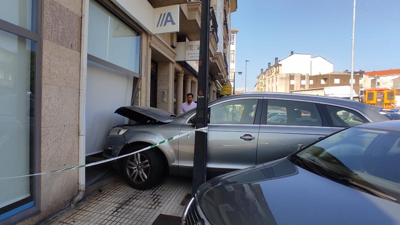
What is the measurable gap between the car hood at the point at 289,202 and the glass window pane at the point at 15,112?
89.1 inches

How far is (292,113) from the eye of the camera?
10.7 feet

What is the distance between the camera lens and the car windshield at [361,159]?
150 cm

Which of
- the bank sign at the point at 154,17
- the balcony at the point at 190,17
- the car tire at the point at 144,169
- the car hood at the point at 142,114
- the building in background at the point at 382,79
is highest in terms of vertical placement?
the building in background at the point at 382,79

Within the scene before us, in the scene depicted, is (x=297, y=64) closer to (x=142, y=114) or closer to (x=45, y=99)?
(x=142, y=114)

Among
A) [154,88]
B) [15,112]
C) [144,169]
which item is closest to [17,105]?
[15,112]

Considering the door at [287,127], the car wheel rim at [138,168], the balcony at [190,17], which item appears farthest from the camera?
the balcony at [190,17]

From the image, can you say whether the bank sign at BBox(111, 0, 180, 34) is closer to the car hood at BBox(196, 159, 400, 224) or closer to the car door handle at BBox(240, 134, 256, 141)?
the car door handle at BBox(240, 134, 256, 141)

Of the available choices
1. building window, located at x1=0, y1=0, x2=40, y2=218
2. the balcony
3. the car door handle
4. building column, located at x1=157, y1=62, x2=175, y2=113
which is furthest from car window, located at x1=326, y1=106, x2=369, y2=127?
building column, located at x1=157, y1=62, x2=175, y2=113

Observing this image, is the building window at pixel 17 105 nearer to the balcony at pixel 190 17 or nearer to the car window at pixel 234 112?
the car window at pixel 234 112

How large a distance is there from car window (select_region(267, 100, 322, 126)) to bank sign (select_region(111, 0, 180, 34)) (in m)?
3.77

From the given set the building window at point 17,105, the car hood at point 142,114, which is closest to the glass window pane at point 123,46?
the car hood at point 142,114

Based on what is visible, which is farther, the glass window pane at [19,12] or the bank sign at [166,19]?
the bank sign at [166,19]

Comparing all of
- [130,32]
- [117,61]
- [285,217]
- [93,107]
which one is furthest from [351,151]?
[130,32]

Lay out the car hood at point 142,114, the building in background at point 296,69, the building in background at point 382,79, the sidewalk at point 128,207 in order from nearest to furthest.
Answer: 1. the sidewalk at point 128,207
2. the car hood at point 142,114
3. the building in background at point 382,79
4. the building in background at point 296,69
